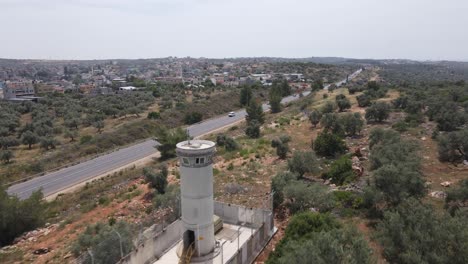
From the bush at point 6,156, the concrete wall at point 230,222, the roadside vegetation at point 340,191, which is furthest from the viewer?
the bush at point 6,156

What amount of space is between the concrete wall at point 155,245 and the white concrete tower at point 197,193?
1589 mm

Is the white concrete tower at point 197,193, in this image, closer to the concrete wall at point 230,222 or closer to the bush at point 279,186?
the concrete wall at point 230,222

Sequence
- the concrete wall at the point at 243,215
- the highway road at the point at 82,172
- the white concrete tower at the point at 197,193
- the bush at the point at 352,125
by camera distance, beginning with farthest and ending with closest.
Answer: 1. the bush at the point at 352,125
2. the highway road at the point at 82,172
3. the concrete wall at the point at 243,215
4. the white concrete tower at the point at 197,193

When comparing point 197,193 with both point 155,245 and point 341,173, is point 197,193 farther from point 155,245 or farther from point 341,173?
point 341,173

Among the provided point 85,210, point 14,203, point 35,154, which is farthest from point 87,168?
point 14,203

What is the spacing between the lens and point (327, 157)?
117 ft

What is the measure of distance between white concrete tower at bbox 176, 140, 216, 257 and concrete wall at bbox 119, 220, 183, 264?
1.59 metres

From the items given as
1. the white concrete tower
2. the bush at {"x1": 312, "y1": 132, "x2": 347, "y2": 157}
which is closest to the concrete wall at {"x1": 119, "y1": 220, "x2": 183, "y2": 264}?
the white concrete tower

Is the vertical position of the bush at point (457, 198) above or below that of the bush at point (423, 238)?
below

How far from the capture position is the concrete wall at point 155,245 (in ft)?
54.1

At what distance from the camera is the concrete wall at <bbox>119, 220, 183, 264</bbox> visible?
16484 mm

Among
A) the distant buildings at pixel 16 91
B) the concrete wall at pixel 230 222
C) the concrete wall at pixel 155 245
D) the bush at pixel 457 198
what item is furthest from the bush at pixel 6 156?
the distant buildings at pixel 16 91

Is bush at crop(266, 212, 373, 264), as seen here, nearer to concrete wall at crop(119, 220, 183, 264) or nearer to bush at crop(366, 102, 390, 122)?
concrete wall at crop(119, 220, 183, 264)

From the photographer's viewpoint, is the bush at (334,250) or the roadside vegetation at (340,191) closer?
the bush at (334,250)
